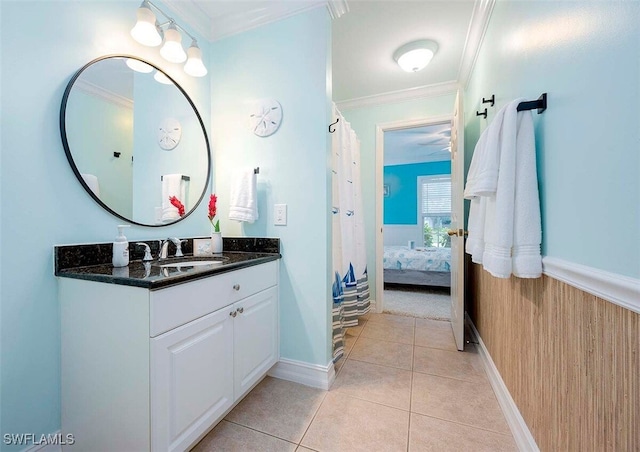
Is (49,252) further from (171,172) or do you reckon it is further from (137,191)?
(171,172)

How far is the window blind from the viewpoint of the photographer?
5.82 metres

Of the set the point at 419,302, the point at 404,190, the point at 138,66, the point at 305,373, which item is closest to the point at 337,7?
the point at 138,66

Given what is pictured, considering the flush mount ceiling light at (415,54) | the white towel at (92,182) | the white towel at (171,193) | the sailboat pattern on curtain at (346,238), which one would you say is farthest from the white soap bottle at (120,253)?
the flush mount ceiling light at (415,54)

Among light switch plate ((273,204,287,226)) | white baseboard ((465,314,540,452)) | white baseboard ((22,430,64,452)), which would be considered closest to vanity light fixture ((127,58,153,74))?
light switch plate ((273,204,287,226))

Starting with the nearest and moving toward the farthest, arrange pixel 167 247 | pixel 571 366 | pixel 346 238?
pixel 571 366 < pixel 167 247 < pixel 346 238

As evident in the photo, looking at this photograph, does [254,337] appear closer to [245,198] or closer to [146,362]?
[146,362]

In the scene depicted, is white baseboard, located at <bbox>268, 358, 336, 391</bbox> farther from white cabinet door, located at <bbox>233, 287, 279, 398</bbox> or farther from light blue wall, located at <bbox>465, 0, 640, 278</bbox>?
light blue wall, located at <bbox>465, 0, 640, 278</bbox>

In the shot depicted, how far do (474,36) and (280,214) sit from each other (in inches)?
79.8

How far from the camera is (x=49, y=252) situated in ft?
3.59

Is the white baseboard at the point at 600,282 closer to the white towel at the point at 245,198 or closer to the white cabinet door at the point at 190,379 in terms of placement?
the white cabinet door at the point at 190,379

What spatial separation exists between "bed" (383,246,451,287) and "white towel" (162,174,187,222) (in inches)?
117

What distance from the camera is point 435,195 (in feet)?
19.4

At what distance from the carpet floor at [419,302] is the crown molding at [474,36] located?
95.5 inches

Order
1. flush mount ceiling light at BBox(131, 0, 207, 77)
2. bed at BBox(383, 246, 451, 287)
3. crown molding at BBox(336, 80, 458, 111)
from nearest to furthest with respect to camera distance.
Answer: flush mount ceiling light at BBox(131, 0, 207, 77)
crown molding at BBox(336, 80, 458, 111)
bed at BBox(383, 246, 451, 287)
